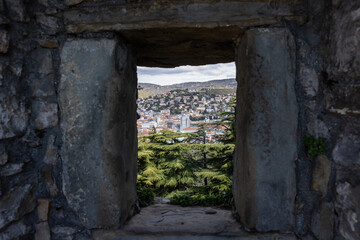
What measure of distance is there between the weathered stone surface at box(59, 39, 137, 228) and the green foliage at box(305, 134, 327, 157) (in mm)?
1190

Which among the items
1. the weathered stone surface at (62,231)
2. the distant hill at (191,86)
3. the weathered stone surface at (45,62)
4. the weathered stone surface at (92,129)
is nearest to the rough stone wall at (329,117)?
the weathered stone surface at (92,129)

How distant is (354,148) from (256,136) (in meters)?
0.49

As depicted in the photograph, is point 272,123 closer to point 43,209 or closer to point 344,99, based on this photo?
point 344,99

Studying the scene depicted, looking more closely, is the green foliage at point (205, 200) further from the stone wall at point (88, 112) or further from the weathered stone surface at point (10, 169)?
the weathered stone surface at point (10, 169)

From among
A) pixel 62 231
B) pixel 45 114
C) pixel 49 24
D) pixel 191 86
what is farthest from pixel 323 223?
pixel 191 86

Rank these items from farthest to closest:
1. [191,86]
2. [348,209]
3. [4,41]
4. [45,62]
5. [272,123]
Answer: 1. [191,86]
2. [45,62]
3. [272,123]
4. [4,41]
5. [348,209]

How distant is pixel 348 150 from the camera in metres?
1.25

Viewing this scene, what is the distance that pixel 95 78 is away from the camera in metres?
1.54

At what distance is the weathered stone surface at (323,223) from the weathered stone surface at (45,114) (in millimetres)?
1730

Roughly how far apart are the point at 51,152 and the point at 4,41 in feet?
2.33

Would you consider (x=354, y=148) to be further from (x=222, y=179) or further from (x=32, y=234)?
(x=222, y=179)

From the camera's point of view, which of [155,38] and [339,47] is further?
[155,38]

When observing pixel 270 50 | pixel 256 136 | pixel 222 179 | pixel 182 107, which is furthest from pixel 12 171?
pixel 182 107

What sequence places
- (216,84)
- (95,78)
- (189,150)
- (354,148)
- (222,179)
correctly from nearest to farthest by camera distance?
(354,148) → (95,78) → (222,179) → (189,150) → (216,84)
